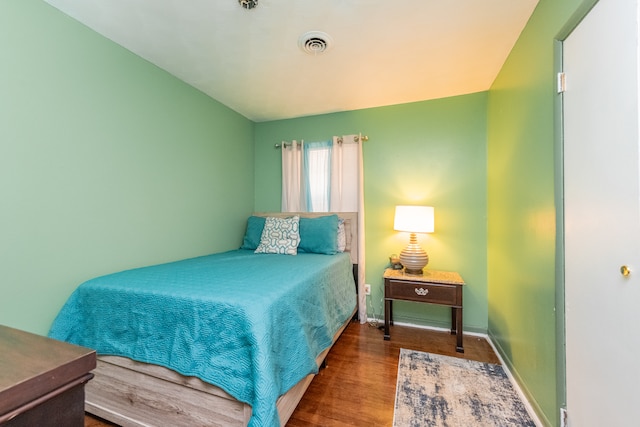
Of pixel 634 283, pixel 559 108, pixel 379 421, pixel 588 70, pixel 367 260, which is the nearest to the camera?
pixel 634 283

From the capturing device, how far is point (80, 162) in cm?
166

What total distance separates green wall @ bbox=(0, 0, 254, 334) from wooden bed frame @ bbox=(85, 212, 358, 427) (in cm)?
52

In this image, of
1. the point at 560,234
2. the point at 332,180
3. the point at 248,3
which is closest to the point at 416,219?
the point at 332,180

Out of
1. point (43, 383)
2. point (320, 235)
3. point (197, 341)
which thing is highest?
A: point (320, 235)

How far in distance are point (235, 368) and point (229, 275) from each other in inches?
25.7

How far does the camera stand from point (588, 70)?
1.11 meters

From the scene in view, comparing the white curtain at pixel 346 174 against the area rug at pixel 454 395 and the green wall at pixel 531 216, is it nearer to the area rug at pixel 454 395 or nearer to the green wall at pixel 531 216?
the green wall at pixel 531 216

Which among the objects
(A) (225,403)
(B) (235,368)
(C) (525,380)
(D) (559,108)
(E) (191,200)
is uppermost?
(D) (559,108)

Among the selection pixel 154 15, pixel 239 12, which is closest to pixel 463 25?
pixel 239 12

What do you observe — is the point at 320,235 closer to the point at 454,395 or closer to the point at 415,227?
the point at 415,227

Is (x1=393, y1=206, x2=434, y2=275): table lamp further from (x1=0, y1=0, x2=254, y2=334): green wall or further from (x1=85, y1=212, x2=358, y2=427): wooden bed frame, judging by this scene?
(x1=0, y1=0, x2=254, y2=334): green wall

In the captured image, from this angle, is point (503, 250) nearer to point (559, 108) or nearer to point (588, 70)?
point (559, 108)

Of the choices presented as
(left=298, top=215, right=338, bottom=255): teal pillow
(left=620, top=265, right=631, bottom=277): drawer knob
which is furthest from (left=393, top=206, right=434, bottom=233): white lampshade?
(left=620, top=265, right=631, bottom=277): drawer knob

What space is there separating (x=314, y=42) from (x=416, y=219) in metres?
1.68
